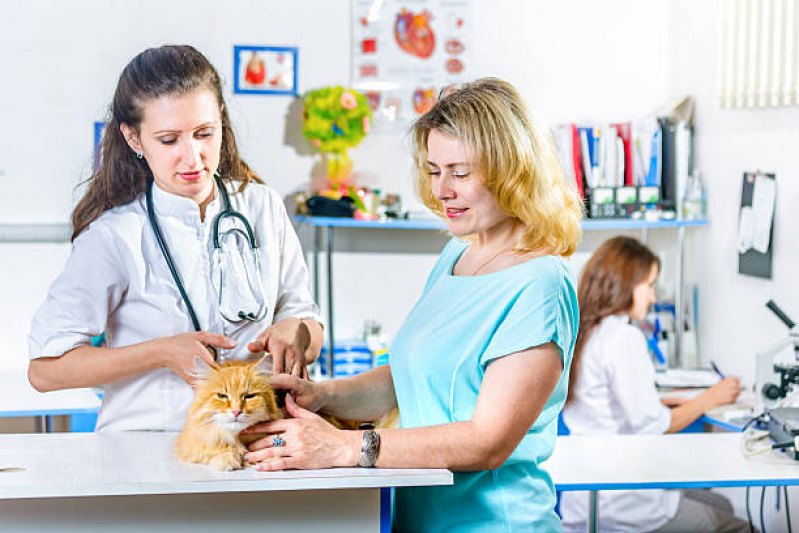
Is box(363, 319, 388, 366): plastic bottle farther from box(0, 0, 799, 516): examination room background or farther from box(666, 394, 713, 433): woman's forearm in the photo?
box(666, 394, 713, 433): woman's forearm

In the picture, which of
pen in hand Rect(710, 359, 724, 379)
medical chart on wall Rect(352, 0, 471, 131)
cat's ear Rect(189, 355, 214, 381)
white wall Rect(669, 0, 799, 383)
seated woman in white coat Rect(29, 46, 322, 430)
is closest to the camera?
cat's ear Rect(189, 355, 214, 381)

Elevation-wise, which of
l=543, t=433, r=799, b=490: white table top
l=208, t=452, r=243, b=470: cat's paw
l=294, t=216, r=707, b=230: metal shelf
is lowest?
l=543, t=433, r=799, b=490: white table top

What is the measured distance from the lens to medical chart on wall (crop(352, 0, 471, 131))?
452 centimetres

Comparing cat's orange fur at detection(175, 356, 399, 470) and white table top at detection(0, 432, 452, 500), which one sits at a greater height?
cat's orange fur at detection(175, 356, 399, 470)

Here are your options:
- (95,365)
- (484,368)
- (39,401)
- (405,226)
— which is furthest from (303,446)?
(405,226)

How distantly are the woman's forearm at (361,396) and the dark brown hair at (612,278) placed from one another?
159 centimetres

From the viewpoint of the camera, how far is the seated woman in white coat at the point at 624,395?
2.97 m

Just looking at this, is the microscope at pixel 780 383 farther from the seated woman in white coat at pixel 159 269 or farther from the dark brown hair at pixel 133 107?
the dark brown hair at pixel 133 107

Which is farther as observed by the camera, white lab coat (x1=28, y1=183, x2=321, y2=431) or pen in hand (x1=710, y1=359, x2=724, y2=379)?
pen in hand (x1=710, y1=359, x2=724, y2=379)

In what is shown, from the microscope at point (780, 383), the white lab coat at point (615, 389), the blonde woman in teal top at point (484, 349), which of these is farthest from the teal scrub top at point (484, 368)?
the white lab coat at point (615, 389)

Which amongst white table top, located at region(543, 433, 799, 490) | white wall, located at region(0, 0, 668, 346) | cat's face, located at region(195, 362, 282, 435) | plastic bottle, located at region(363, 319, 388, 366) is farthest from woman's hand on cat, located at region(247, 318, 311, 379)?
white wall, located at region(0, 0, 668, 346)

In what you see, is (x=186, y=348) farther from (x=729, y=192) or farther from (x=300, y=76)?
(x=729, y=192)

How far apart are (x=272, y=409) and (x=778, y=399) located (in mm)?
1934

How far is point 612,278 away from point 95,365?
7.09ft
